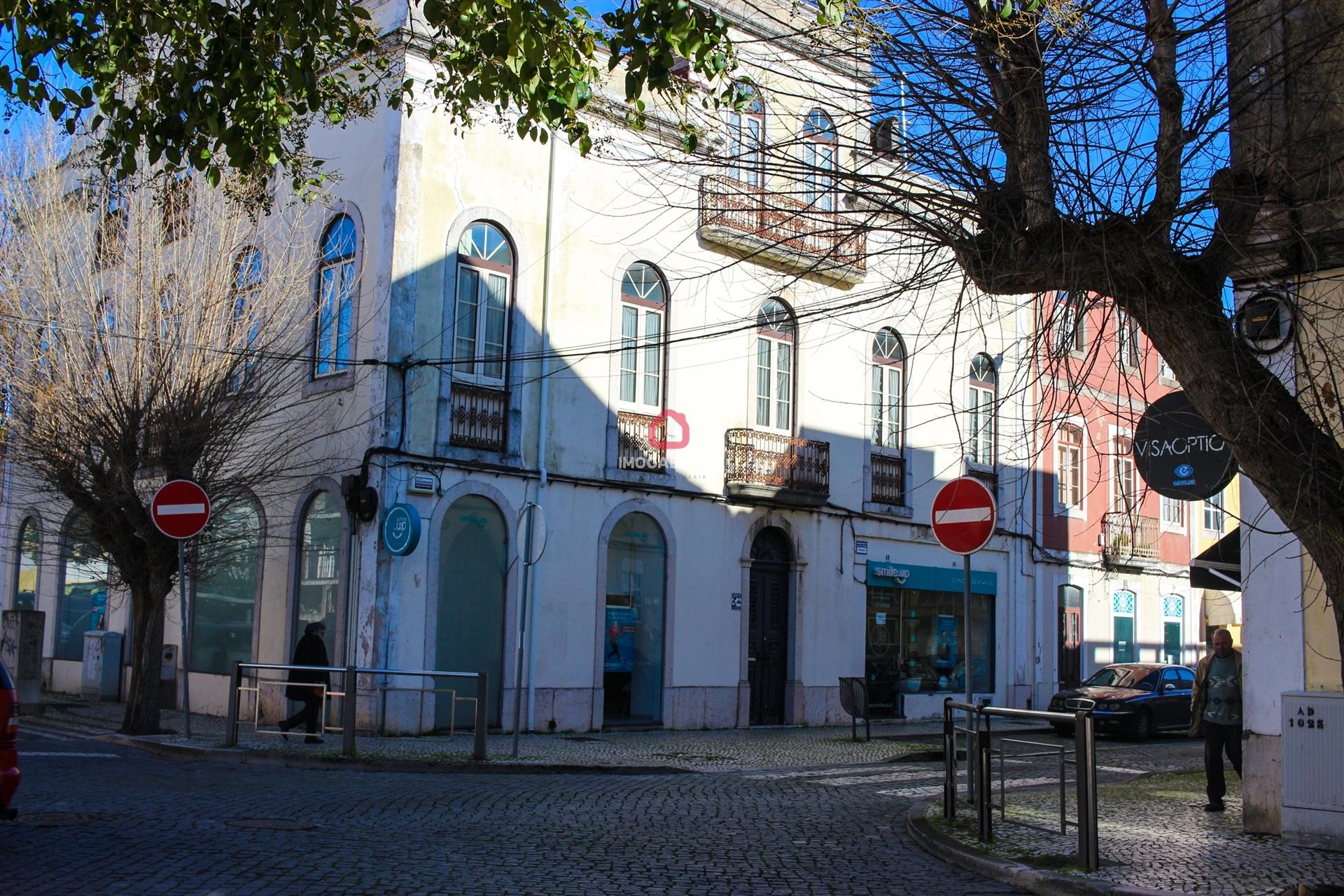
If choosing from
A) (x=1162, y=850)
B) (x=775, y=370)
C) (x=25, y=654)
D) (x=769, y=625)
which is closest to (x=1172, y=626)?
(x=769, y=625)

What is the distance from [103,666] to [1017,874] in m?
18.8

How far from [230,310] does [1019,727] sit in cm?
1147

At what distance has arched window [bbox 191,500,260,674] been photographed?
20.2 meters

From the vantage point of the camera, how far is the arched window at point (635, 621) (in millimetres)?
20484

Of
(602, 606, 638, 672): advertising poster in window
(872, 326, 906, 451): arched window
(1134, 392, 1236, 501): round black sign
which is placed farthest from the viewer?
(872, 326, 906, 451): arched window

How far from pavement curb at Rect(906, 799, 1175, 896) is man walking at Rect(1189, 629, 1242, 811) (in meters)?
3.20

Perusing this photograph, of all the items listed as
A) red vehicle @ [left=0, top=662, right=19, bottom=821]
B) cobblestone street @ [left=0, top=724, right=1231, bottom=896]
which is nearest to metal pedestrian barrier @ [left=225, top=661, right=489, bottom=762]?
cobblestone street @ [left=0, top=724, right=1231, bottom=896]

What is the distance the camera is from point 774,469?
73.5ft

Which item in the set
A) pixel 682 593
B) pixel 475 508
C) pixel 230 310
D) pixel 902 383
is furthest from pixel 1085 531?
pixel 230 310

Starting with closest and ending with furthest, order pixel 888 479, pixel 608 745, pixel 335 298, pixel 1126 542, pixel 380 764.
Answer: pixel 380 764 < pixel 608 745 < pixel 335 298 < pixel 888 479 < pixel 1126 542

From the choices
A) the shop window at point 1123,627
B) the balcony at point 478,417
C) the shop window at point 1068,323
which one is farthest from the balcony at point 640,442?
the shop window at point 1123,627

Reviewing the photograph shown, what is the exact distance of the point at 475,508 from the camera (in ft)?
62.2

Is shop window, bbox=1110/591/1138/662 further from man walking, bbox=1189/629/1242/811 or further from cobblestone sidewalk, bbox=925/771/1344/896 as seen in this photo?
cobblestone sidewalk, bbox=925/771/1344/896

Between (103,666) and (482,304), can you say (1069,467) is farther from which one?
(103,666)
